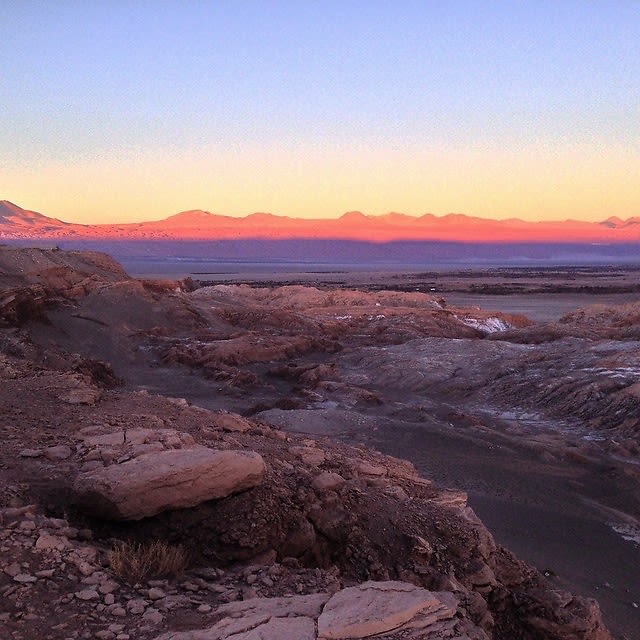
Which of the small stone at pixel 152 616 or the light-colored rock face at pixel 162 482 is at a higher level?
the light-colored rock face at pixel 162 482

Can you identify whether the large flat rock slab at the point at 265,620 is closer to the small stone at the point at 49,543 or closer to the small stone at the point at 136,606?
the small stone at the point at 136,606

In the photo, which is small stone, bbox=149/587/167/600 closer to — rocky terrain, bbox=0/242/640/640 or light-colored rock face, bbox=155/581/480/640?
rocky terrain, bbox=0/242/640/640

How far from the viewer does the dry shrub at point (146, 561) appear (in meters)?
4.02

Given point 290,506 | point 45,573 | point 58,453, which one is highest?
point 58,453

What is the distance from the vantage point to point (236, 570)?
14.6 feet

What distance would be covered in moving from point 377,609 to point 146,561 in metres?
1.43

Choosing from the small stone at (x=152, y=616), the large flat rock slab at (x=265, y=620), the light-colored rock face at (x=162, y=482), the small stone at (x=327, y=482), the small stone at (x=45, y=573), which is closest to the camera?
the large flat rock slab at (x=265, y=620)

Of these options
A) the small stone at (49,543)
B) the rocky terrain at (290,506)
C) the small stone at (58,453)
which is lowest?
the rocky terrain at (290,506)

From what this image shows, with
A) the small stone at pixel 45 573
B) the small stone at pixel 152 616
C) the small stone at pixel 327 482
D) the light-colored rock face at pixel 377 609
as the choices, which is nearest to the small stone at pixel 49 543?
the small stone at pixel 45 573

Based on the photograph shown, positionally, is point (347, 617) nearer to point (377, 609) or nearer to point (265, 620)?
point (377, 609)

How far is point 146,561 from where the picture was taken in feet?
13.6

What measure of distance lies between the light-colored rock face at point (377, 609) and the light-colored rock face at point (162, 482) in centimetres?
140

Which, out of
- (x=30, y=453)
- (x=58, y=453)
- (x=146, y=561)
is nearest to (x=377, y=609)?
(x=146, y=561)

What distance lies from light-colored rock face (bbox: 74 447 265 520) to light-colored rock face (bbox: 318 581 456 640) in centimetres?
140
